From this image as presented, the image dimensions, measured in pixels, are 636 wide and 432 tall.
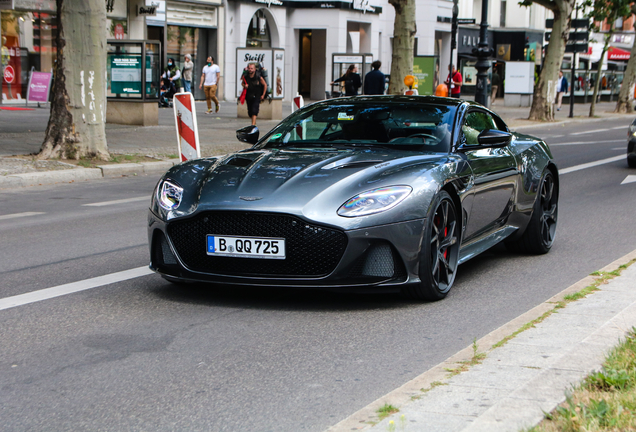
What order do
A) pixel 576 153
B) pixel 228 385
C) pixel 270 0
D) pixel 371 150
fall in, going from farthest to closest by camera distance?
1. pixel 270 0
2. pixel 576 153
3. pixel 371 150
4. pixel 228 385

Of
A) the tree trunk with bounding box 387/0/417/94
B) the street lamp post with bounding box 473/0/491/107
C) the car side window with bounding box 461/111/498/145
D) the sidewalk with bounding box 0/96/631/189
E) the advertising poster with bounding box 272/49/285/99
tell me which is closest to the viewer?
the car side window with bounding box 461/111/498/145

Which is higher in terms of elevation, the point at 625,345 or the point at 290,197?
the point at 290,197

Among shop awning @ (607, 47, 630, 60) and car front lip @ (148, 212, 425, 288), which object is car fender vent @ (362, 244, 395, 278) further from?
shop awning @ (607, 47, 630, 60)

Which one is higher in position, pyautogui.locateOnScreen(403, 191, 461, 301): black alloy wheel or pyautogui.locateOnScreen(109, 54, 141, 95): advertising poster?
pyautogui.locateOnScreen(109, 54, 141, 95): advertising poster

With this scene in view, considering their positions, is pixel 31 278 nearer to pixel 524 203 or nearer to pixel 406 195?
pixel 406 195

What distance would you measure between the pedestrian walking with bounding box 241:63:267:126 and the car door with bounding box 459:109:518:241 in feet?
53.1

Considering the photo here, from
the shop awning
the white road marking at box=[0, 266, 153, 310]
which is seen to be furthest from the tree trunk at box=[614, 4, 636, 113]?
the white road marking at box=[0, 266, 153, 310]

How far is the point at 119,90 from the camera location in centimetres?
2230

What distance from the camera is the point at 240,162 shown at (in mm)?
5777

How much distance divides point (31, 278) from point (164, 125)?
16.5 meters

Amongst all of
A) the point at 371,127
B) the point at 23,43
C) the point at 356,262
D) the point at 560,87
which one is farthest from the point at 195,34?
the point at 356,262

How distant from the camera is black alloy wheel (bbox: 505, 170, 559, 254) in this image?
24.2ft

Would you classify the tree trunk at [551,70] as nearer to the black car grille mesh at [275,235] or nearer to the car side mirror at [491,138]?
the car side mirror at [491,138]

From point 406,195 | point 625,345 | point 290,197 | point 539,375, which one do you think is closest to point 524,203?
point 406,195
